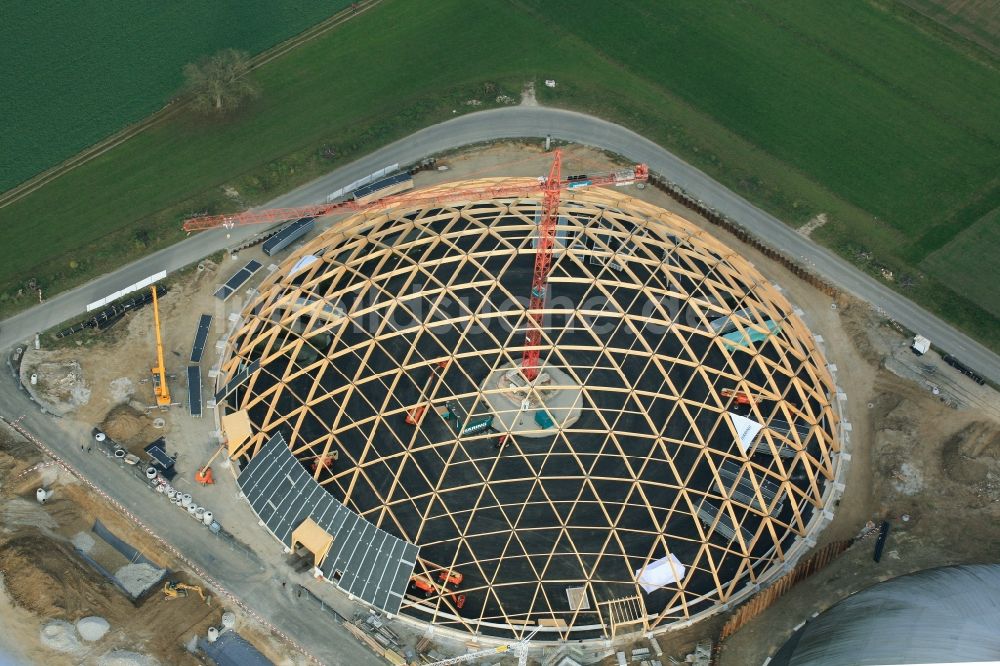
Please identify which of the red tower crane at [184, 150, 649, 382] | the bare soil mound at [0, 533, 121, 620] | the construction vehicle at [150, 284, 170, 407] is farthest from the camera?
the construction vehicle at [150, 284, 170, 407]

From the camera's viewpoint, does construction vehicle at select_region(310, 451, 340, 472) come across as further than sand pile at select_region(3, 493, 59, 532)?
Yes

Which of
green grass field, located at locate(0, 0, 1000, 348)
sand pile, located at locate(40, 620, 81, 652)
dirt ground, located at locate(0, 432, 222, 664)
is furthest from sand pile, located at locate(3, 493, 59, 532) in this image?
green grass field, located at locate(0, 0, 1000, 348)

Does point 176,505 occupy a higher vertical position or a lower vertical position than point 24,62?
lower

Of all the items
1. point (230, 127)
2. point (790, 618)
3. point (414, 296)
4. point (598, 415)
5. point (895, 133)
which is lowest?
point (790, 618)

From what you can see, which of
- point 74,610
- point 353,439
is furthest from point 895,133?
point 74,610

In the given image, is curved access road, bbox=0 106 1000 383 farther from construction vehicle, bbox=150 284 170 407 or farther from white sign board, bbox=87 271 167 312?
construction vehicle, bbox=150 284 170 407

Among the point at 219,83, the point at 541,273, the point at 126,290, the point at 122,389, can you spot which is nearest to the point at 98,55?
the point at 219,83

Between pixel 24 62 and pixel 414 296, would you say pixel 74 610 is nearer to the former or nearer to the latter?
pixel 414 296
